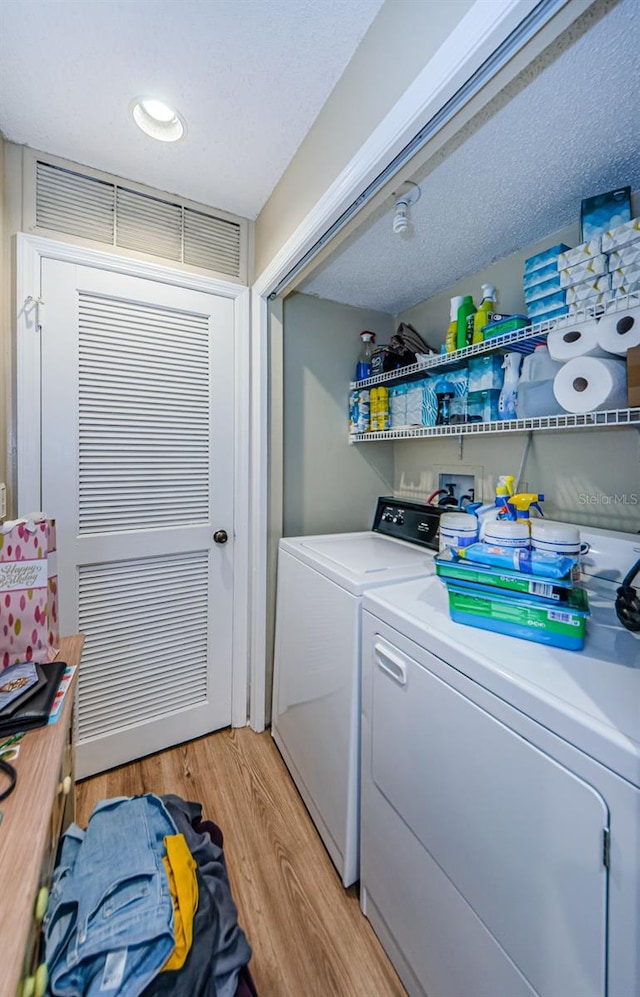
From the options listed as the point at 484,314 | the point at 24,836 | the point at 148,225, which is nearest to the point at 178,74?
the point at 148,225

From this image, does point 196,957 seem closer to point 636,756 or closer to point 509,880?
point 509,880

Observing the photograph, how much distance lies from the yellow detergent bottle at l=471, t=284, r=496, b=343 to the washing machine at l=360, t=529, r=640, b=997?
0.84 meters

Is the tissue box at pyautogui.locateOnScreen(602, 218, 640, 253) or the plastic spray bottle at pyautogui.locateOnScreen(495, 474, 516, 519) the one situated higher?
the tissue box at pyautogui.locateOnScreen(602, 218, 640, 253)

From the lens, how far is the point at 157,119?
136cm

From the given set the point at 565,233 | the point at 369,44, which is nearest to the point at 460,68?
the point at 369,44

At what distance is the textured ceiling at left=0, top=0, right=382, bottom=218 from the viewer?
103cm

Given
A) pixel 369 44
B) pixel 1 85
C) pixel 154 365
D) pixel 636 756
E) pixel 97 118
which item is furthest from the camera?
pixel 154 365

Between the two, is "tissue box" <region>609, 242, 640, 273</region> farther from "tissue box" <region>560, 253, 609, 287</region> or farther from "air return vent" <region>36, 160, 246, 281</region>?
"air return vent" <region>36, 160, 246, 281</region>

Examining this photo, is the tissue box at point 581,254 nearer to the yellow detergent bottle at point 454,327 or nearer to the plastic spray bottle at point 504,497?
the yellow detergent bottle at point 454,327

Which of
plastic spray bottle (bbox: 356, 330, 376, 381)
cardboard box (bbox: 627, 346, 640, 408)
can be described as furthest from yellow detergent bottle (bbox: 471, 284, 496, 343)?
plastic spray bottle (bbox: 356, 330, 376, 381)

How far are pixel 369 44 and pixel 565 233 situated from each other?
34.4 inches

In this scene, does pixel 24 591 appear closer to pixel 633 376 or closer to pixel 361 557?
pixel 361 557

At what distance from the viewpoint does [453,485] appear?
6.17 ft

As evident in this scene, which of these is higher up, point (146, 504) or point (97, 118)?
point (97, 118)
